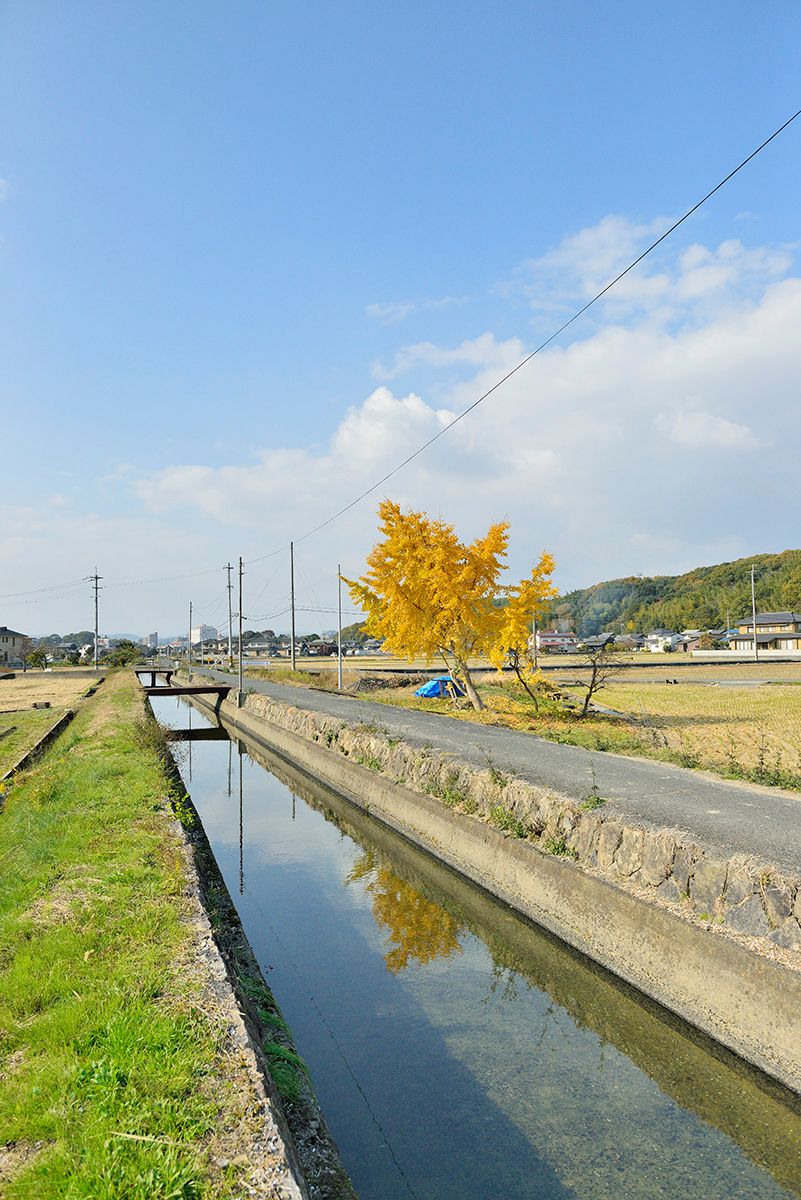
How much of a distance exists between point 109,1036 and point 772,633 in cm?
9203

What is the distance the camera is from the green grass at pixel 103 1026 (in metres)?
→ 3.25

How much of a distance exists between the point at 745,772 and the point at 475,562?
1352 cm

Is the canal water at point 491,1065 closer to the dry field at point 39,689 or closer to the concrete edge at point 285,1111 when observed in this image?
the concrete edge at point 285,1111

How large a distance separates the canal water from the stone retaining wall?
115 centimetres

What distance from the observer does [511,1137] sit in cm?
545

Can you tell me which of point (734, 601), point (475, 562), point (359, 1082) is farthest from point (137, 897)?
point (734, 601)

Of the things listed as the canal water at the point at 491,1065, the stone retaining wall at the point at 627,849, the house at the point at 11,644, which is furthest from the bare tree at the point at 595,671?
the house at the point at 11,644

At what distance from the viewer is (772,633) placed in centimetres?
8388

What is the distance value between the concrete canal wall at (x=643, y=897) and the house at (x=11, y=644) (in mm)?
98192

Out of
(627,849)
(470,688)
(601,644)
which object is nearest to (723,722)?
(470,688)

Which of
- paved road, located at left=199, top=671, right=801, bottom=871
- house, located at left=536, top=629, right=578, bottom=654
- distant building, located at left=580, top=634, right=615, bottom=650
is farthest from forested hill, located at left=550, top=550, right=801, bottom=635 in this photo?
paved road, located at left=199, top=671, right=801, bottom=871

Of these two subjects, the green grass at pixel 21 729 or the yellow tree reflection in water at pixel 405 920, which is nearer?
the yellow tree reflection in water at pixel 405 920

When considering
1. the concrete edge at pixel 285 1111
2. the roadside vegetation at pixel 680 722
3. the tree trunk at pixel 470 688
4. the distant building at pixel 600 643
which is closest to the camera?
the concrete edge at pixel 285 1111

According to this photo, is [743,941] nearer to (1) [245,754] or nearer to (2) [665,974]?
(2) [665,974]
